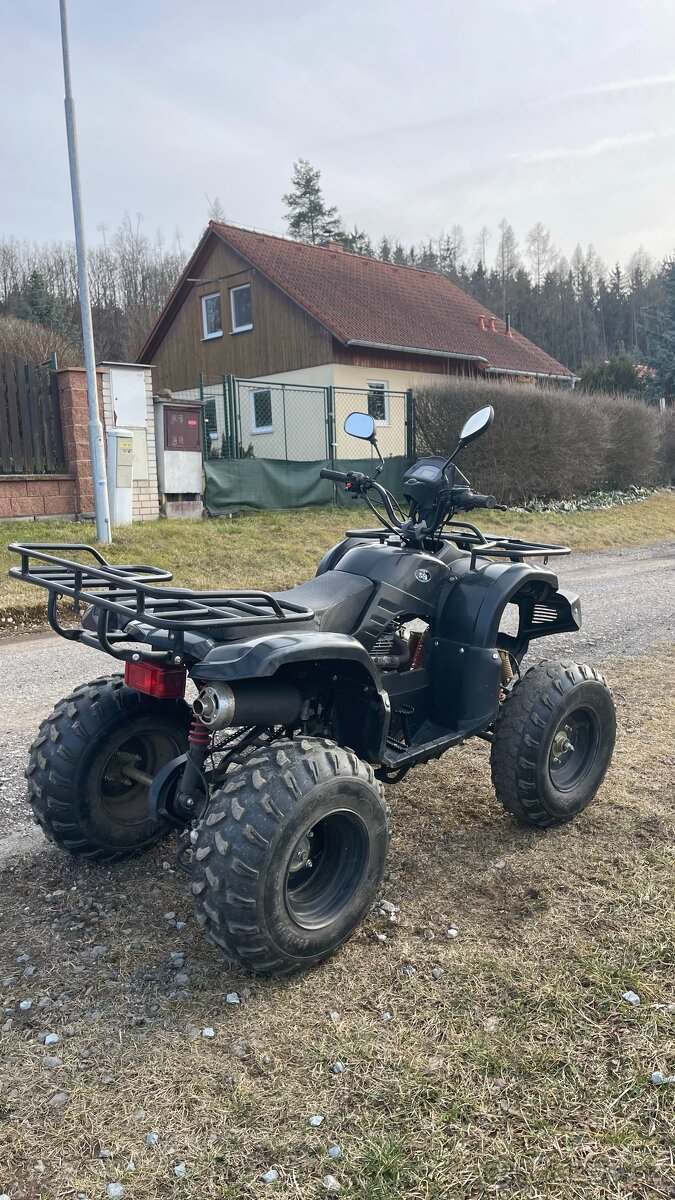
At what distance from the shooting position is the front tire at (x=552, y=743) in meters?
3.38

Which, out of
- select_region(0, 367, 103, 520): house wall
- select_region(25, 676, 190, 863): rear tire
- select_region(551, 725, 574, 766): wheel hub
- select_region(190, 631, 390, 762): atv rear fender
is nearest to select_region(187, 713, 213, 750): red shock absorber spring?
select_region(190, 631, 390, 762): atv rear fender

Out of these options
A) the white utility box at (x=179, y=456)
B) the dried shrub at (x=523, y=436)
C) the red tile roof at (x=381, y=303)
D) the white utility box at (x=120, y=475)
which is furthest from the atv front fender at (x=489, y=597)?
the red tile roof at (x=381, y=303)

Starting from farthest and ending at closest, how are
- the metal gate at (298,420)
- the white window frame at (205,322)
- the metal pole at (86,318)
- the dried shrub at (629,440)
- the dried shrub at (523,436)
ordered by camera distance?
the white window frame at (205,322)
the dried shrub at (629,440)
the metal gate at (298,420)
the dried shrub at (523,436)
the metal pole at (86,318)

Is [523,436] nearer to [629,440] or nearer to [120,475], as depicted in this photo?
[629,440]

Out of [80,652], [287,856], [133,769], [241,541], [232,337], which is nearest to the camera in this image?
[287,856]

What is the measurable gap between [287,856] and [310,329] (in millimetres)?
21490

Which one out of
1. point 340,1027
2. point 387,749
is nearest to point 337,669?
point 387,749

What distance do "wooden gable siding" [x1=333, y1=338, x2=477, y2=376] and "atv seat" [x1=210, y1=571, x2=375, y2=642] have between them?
19746 mm

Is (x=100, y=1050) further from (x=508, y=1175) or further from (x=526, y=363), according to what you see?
(x=526, y=363)

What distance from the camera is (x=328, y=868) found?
2.78 metres

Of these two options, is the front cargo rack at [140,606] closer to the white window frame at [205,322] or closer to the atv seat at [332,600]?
the atv seat at [332,600]

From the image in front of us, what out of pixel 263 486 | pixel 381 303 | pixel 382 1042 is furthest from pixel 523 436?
pixel 382 1042

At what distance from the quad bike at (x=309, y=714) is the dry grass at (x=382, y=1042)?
0.21m

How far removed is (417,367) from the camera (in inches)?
942
